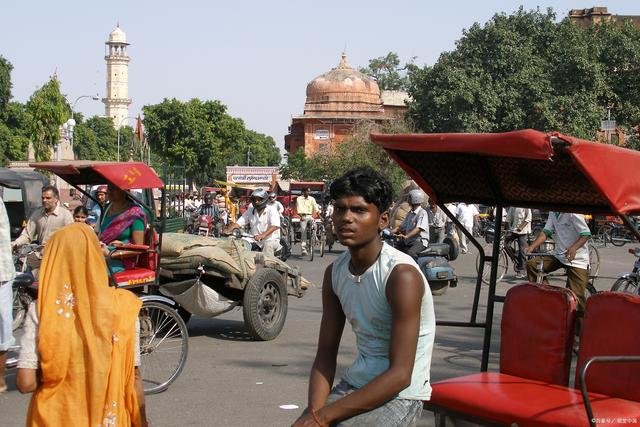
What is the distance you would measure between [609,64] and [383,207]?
151 ft

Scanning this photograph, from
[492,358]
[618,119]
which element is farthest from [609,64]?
[492,358]

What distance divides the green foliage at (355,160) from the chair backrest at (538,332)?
130 feet

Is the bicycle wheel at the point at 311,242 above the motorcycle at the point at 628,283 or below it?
below

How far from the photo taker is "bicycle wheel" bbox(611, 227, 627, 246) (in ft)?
102

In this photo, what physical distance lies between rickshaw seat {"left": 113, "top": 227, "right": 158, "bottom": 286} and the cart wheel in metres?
1.44

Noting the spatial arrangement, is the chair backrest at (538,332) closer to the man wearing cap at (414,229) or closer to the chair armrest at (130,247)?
the chair armrest at (130,247)

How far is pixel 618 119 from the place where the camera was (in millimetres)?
47312

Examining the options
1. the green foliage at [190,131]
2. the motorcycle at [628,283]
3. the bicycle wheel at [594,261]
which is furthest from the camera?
the green foliage at [190,131]

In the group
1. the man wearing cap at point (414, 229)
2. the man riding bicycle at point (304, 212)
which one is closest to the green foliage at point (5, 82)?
the man riding bicycle at point (304, 212)

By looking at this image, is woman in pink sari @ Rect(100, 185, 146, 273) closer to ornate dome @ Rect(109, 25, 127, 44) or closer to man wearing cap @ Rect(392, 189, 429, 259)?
man wearing cap @ Rect(392, 189, 429, 259)

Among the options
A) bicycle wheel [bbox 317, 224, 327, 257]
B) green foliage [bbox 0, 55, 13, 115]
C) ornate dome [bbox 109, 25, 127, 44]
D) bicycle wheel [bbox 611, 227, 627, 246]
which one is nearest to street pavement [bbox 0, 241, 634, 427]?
bicycle wheel [bbox 317, 224, 327, 257]

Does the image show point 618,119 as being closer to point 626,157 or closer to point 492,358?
point 492,358

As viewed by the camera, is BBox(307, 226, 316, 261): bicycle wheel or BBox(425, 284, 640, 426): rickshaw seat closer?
BBox(425, 284, 640, 426): rickshaw seat

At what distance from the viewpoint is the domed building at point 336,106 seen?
8119 centimetres
